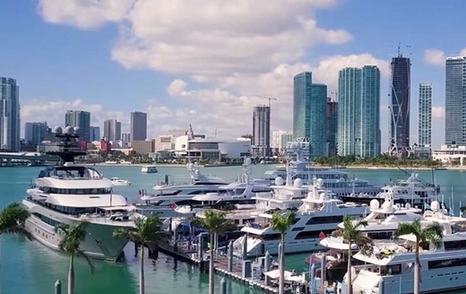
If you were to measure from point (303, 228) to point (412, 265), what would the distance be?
17702 millimetres

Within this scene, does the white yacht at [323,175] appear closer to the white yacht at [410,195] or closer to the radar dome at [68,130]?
the white yacht at [410,195]

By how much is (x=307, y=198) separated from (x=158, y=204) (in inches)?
766

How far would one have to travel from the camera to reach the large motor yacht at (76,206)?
47.8 metres

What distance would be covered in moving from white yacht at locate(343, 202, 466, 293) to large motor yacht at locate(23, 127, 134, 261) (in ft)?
56.9

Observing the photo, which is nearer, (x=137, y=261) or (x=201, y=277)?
(x=201, y=277)

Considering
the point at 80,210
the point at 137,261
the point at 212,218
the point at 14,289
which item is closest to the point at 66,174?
the point at 80,210

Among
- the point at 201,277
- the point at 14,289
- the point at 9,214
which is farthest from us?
the point at 201,277

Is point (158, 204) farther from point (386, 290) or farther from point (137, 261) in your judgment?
point (386, 290)

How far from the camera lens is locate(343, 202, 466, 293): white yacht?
38500 millimetres

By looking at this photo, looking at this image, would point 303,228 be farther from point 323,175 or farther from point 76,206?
point 323,175

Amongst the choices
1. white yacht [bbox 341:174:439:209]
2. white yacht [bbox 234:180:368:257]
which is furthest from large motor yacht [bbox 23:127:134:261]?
white yacht [bbox 341:174:439:209]

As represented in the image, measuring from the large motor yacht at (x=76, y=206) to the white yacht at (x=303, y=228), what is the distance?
10698 mm

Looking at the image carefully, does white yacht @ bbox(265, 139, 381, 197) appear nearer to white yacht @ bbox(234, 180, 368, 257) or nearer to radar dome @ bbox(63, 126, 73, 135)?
white yacht @ bbox(234, 180, 368, 257)

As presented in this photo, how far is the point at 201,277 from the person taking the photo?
4691 centimetres
